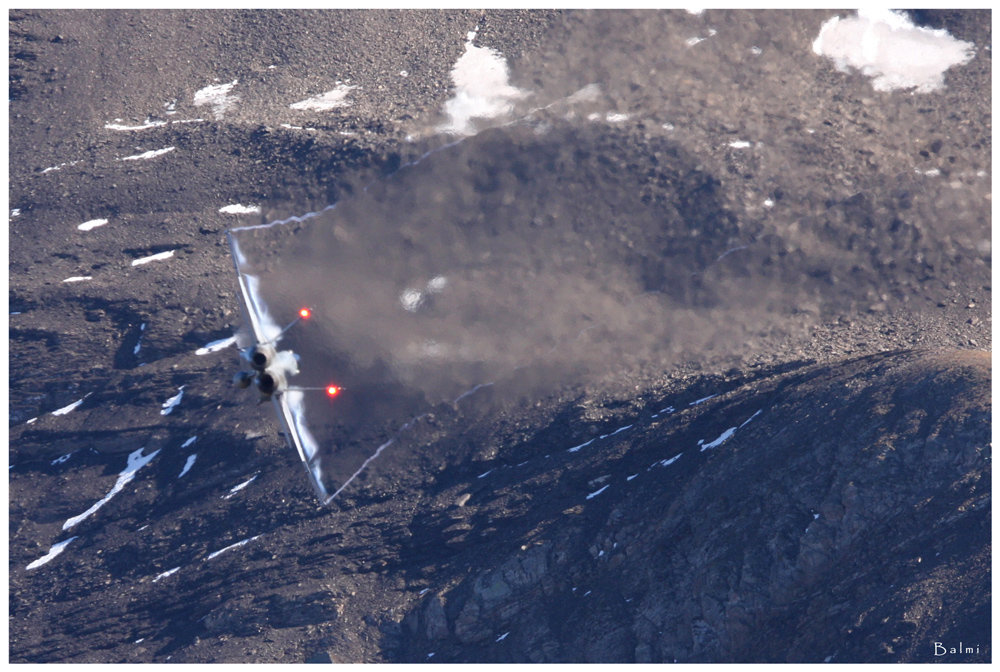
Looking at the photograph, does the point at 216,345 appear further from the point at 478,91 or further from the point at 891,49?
the point at 891,49

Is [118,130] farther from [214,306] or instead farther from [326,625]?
[326,625]

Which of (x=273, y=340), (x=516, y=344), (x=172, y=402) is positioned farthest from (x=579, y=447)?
(x=172, y=402)

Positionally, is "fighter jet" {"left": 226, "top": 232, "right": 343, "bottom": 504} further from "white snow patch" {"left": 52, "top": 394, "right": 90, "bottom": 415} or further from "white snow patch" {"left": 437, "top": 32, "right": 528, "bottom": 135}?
"white snow patch" {"left": 437, "top": 32, "right": 528, "bottom": 135}

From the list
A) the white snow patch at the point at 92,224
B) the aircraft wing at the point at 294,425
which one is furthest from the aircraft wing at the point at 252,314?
the white snow patch at the point at 92,224

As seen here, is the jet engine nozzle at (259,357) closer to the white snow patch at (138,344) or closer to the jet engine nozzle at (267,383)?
the jet engine nozzle at (267,383)

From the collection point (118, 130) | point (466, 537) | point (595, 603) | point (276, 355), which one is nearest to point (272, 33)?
point (118, 130)

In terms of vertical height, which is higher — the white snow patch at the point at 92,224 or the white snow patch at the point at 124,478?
the white snow patch at the point at 92,224

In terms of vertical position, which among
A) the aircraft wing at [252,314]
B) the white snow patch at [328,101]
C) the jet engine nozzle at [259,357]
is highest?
the white snow patch at [328,101]
